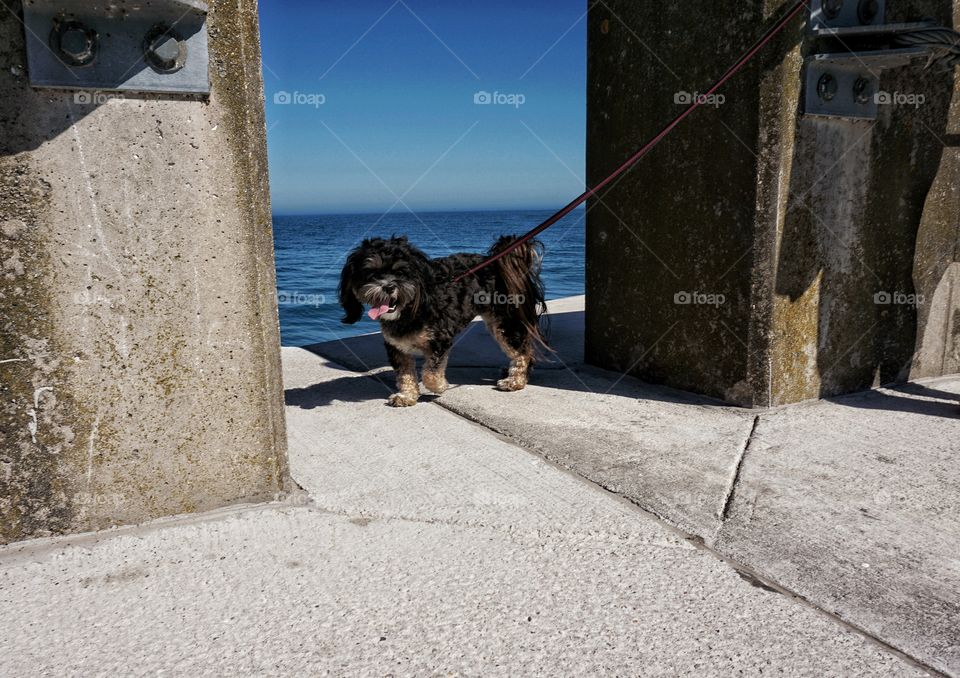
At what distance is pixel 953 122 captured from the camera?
13.3 ft

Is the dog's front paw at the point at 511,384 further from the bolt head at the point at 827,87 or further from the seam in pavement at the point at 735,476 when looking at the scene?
the bolt head at the point at 827,87

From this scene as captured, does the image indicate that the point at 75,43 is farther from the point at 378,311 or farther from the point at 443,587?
the point at 378,311

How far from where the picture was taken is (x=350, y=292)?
449 cm

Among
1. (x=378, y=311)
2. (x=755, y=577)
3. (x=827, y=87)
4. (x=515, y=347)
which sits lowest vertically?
(x=755, y=577)

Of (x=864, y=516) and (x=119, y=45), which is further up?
(x=119, y=45)

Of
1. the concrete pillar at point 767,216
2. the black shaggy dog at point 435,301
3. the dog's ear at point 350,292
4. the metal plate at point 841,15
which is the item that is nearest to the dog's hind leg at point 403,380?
the black shaggy dog at point 435,301

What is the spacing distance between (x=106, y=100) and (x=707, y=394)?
321 cm

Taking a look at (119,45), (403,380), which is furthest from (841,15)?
(119,45)

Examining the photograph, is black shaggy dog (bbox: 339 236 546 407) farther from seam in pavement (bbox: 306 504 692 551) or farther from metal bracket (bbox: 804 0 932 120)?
metal bracket (bbox: 804 0 932 120)

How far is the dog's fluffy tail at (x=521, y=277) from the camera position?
467cm

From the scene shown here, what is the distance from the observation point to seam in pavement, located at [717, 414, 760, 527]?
260 cm

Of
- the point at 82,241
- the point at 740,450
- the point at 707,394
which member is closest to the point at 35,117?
the point at 82,241

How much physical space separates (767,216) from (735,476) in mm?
1379

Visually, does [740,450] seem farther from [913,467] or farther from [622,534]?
[622,534]
